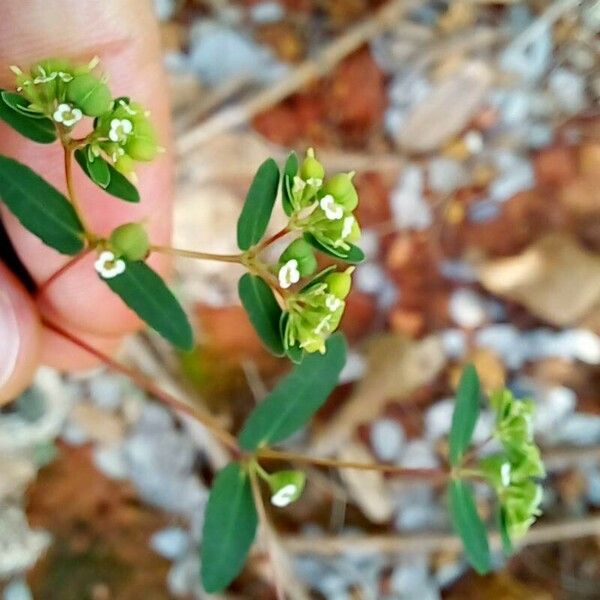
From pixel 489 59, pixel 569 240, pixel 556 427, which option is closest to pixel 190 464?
pixel 556 427

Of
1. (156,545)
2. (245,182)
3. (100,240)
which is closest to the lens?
(100,240)

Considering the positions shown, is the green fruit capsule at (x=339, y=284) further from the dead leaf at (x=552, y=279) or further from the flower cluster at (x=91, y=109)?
the dead leaf at (x=552, y=279)

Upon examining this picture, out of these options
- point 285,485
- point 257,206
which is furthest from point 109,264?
point 285,485

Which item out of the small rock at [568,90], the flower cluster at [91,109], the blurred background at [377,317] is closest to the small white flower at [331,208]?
the flower cluster at [91,109]

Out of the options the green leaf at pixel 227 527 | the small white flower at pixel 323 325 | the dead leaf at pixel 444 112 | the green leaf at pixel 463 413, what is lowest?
the dead leaf at pixel 444 112

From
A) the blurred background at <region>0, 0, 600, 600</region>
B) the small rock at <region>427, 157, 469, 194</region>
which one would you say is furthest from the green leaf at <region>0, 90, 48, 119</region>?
the small rock at <region>427, 157, 469, 194</region>

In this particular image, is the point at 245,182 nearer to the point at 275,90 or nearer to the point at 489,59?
the point at 275,90
